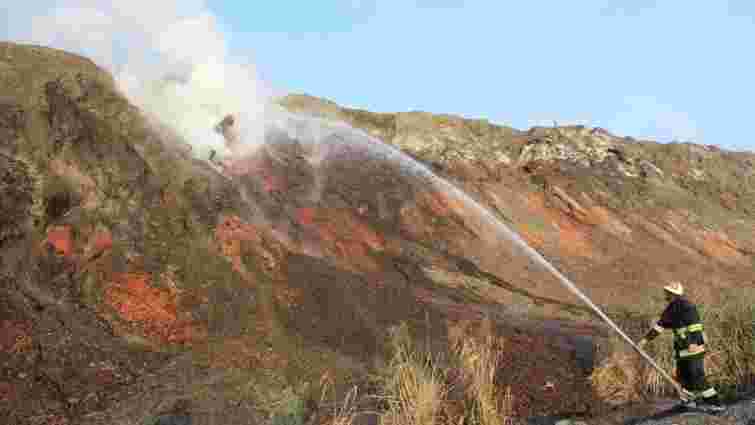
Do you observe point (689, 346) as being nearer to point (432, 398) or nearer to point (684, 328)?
point (684, 328)

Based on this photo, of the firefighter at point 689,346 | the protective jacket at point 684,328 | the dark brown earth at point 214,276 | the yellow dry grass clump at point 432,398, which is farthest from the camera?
the dark brown earth at point 214,276

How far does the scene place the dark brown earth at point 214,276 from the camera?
7879 mm

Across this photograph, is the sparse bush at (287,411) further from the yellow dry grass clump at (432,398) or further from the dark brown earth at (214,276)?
the yellow dry grass clump at (432,398)

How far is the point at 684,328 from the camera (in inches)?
277

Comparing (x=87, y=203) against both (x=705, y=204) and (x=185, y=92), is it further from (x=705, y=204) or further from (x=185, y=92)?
(x=705, y=204)

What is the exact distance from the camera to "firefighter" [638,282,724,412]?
22.5 feet

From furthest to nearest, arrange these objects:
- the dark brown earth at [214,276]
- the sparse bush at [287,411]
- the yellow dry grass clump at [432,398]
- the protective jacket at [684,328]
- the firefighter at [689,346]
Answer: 1. the dark brown earth at [214,276]
2. the protective jacket at [684,328]
3. the firefighter at [689,346]
4. the sparse bush at [287,411]
5. the yellow dry grass clump at [432,398]

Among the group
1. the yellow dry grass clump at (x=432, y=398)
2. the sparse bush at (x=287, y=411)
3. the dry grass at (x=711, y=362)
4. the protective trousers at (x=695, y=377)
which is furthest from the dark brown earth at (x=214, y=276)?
the protective trousers at (x=695, y=377)

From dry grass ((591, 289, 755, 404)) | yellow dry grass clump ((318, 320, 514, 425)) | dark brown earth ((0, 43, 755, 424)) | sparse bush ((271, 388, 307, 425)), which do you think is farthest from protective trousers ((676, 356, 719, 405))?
sparse bush ((271, 388, 307, 425))

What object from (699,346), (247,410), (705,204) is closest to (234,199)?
(247,410)

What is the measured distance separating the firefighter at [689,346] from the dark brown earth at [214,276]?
2061mm

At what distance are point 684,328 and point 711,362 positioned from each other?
1.47 meters

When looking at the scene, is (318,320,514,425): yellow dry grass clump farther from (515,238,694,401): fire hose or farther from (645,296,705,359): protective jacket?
(645,296,705,359): protective jacket

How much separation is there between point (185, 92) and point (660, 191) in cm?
2437
